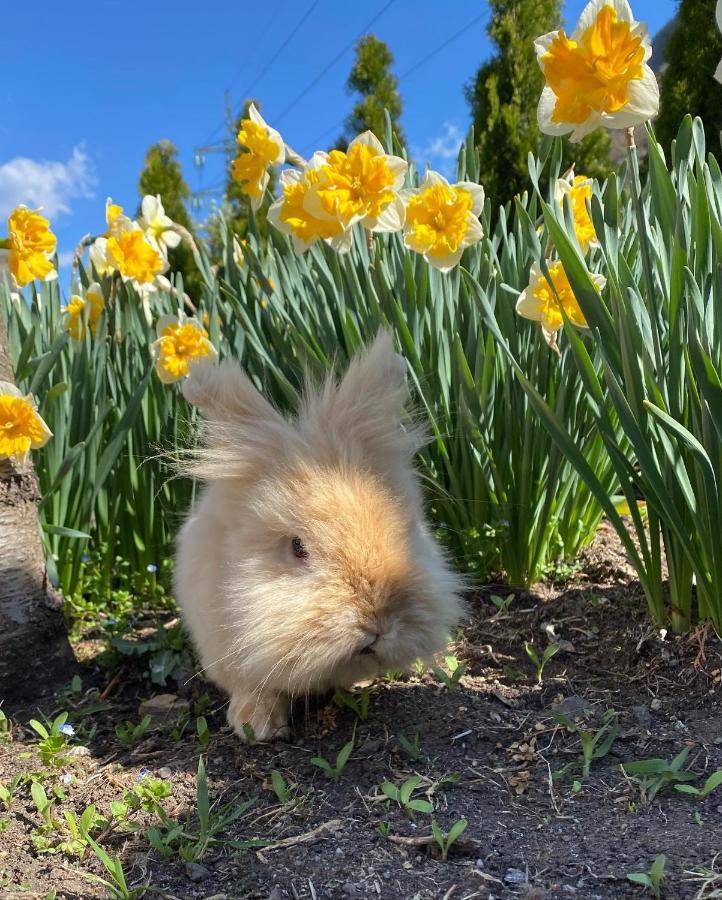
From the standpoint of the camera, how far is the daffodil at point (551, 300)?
6.89ft

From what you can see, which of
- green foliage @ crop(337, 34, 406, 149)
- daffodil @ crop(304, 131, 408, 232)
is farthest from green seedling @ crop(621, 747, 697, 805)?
green foliage @ crop(337, 34, 406, 149)

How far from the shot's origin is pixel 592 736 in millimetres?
1854

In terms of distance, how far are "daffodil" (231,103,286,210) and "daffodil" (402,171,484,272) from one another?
66 centimetres

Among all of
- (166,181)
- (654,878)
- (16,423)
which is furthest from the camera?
(166,181)

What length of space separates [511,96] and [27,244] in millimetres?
7069

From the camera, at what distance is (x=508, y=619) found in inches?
102

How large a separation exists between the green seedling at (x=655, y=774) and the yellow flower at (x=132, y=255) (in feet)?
8.59

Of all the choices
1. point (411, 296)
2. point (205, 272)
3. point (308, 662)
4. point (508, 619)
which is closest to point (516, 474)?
point (508, 619)

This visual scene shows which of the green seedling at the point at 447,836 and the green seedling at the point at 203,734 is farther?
the green seedling at the point at 203,734

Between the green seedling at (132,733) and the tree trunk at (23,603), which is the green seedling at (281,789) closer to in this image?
the green seedling at (132,733)

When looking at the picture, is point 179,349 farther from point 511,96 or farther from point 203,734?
point 511,96

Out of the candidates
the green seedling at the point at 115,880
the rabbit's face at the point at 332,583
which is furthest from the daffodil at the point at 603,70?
the green seedling at the point at 115,880

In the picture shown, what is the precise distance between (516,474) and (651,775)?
120 cm

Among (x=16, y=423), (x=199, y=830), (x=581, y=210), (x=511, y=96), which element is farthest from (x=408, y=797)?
(x=511, y=96)
